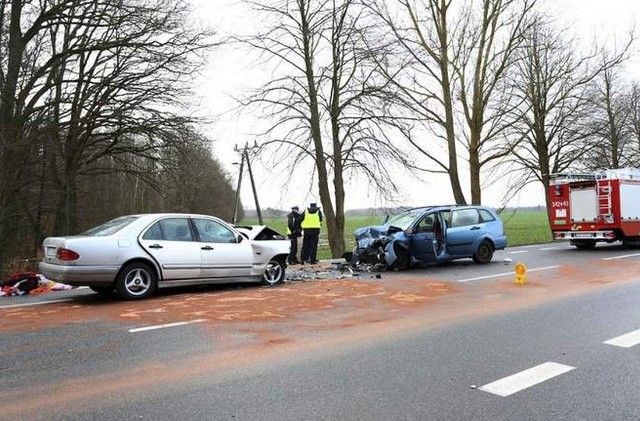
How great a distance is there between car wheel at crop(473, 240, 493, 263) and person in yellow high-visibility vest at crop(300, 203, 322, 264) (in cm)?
457

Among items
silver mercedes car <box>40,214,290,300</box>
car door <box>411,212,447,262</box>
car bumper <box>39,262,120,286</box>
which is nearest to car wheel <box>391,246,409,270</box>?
car door <box>411,212,447,262</box>

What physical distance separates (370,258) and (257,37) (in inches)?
370

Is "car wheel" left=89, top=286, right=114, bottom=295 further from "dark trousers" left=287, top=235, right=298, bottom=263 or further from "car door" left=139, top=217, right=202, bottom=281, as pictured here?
"dark trousers" left=287, top=235, right=298, bottom=263

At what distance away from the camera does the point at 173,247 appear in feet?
32.0

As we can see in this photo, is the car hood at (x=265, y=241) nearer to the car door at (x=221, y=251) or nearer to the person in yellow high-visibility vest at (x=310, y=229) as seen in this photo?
the car door at (x=221, y=251)

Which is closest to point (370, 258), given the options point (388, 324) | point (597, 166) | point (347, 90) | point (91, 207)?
point (388, 324)

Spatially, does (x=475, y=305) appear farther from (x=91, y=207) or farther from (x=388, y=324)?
(x=91, y=207)

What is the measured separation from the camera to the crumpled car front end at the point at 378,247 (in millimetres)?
13742

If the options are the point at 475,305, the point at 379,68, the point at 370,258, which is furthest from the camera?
the point at 379,68

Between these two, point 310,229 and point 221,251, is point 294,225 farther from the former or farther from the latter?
point 221,251

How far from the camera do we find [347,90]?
19781 mm

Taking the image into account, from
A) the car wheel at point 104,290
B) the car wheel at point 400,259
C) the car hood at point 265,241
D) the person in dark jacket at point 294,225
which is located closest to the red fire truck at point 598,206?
the car wheel at point 400,259

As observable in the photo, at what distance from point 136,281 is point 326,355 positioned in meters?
4.86

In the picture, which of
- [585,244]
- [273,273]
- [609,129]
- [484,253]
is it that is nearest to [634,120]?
[609,129]
